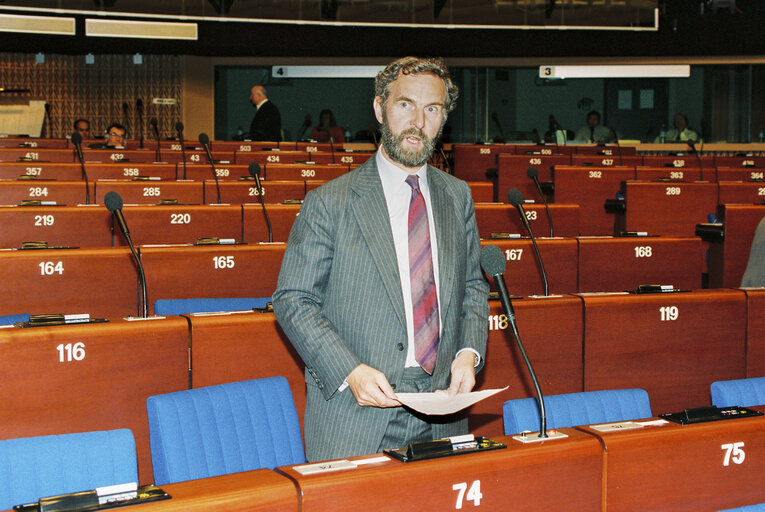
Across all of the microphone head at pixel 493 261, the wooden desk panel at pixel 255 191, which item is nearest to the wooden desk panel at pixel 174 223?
the wooden desk panel at pixel 255 191

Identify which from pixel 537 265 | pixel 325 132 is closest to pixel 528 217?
pixel 537 265

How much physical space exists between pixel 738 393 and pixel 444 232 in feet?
3.39

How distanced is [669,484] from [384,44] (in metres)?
12.6

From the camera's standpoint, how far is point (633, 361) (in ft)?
11.4

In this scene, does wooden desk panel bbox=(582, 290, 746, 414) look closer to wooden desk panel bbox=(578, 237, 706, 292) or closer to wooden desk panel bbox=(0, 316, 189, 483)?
wooden desk panel bbox=(578, 237, 706, 292)

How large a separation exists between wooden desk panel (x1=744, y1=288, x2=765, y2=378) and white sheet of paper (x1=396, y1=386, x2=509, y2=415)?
7.35ft

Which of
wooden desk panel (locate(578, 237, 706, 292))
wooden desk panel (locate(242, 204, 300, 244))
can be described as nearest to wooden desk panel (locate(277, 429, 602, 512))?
wooden desk panel (locate(578, 237, 706, 292))

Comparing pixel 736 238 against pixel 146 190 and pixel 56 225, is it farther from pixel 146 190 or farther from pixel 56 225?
pixel 56 225

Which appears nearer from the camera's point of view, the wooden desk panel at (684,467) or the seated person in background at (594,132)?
the wooden desk panel at (684,467)

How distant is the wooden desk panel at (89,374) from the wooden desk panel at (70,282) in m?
1.16

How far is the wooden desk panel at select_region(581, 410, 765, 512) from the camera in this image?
1.72m

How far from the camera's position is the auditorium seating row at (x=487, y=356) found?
8.72 ft

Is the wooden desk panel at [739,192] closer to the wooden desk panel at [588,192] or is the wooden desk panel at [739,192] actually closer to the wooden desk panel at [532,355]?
the wooden desk panel at [588,192]

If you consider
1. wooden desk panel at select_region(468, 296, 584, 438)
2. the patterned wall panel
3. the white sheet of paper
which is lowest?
wooden desk panel at select_region(468, 296, 584, 438)
